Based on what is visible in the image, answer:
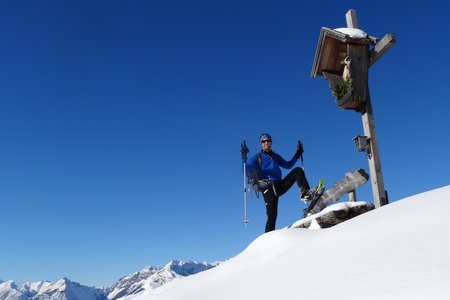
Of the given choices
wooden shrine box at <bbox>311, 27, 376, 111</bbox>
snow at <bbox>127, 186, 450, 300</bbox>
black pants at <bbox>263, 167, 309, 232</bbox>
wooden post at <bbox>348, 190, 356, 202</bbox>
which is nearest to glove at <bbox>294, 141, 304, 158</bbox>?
black pants at <bbox>263, 167, 309, 232</bbox>

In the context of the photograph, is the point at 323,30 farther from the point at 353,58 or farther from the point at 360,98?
the point at 360,98

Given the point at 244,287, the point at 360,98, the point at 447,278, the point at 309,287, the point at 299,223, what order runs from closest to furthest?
the point at 447,278 → the point at 309,287 → the point at 244,287 → the point at 299,223 → the point at 360,98

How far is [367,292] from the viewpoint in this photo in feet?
8.54

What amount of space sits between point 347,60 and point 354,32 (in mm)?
641

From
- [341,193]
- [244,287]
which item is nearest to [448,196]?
[244,287]

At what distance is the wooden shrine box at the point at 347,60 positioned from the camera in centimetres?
814

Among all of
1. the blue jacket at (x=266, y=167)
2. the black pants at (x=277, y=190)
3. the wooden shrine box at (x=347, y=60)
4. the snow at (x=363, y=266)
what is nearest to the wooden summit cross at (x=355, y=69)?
the wooden shrine box at (x=347, y=60)

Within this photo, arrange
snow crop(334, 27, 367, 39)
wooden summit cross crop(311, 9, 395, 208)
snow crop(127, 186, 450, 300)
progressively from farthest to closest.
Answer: snow crop(334, 27, 367, 39) → wooden summit cross crop(311, 9, 395, 208) → snow crop(127, 186, 450, 300)

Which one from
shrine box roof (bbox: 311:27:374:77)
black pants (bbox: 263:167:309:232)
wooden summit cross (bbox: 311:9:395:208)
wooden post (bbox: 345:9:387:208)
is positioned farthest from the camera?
shrine box roof (bbox: 311:27:374:77)

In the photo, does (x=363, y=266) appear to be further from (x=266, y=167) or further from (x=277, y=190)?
(x=266, y=167)

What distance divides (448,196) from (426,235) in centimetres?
128

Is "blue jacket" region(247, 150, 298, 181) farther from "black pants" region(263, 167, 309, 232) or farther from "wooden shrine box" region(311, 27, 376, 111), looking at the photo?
"wooden shrine box" region(311, 27, 376, 111)

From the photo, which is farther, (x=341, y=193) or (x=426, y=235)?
(x=341, y=193)

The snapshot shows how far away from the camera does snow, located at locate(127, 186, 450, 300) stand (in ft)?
8.34
